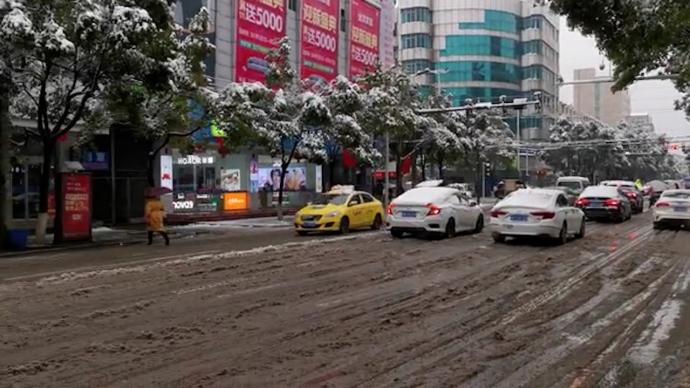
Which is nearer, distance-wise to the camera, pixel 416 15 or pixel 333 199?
pixel 333 199

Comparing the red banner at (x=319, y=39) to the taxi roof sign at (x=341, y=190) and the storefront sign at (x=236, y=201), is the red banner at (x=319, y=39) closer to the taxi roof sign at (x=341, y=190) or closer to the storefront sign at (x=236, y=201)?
the storefront sign at (x=236, y=201)

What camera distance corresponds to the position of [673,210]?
2341 centimetres

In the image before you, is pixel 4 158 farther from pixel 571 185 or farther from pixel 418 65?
pixel 418 65

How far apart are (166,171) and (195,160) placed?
2.60m

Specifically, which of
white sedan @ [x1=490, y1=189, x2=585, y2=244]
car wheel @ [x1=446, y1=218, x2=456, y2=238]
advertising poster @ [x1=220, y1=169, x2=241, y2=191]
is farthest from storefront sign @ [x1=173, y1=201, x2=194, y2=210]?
white sedan @ [x1=490, y1=189, x2=585, y2=244]

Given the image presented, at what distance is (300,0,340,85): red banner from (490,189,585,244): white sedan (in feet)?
80.3

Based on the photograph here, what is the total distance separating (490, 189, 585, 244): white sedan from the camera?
1775 cm

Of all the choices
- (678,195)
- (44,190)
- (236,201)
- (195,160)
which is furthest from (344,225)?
(236,201)

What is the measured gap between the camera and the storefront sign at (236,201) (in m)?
37.5

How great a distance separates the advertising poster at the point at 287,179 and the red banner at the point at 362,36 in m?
7.43

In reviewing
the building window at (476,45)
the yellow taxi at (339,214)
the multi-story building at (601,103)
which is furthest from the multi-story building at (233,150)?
the multi-story building at (601,103)

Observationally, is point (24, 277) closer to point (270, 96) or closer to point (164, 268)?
point (164, 268)

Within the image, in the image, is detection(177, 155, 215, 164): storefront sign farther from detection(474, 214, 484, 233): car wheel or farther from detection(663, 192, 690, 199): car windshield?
detection(663, 192, 690, 199): car windshield

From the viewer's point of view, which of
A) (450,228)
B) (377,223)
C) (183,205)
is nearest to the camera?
(450,228)
